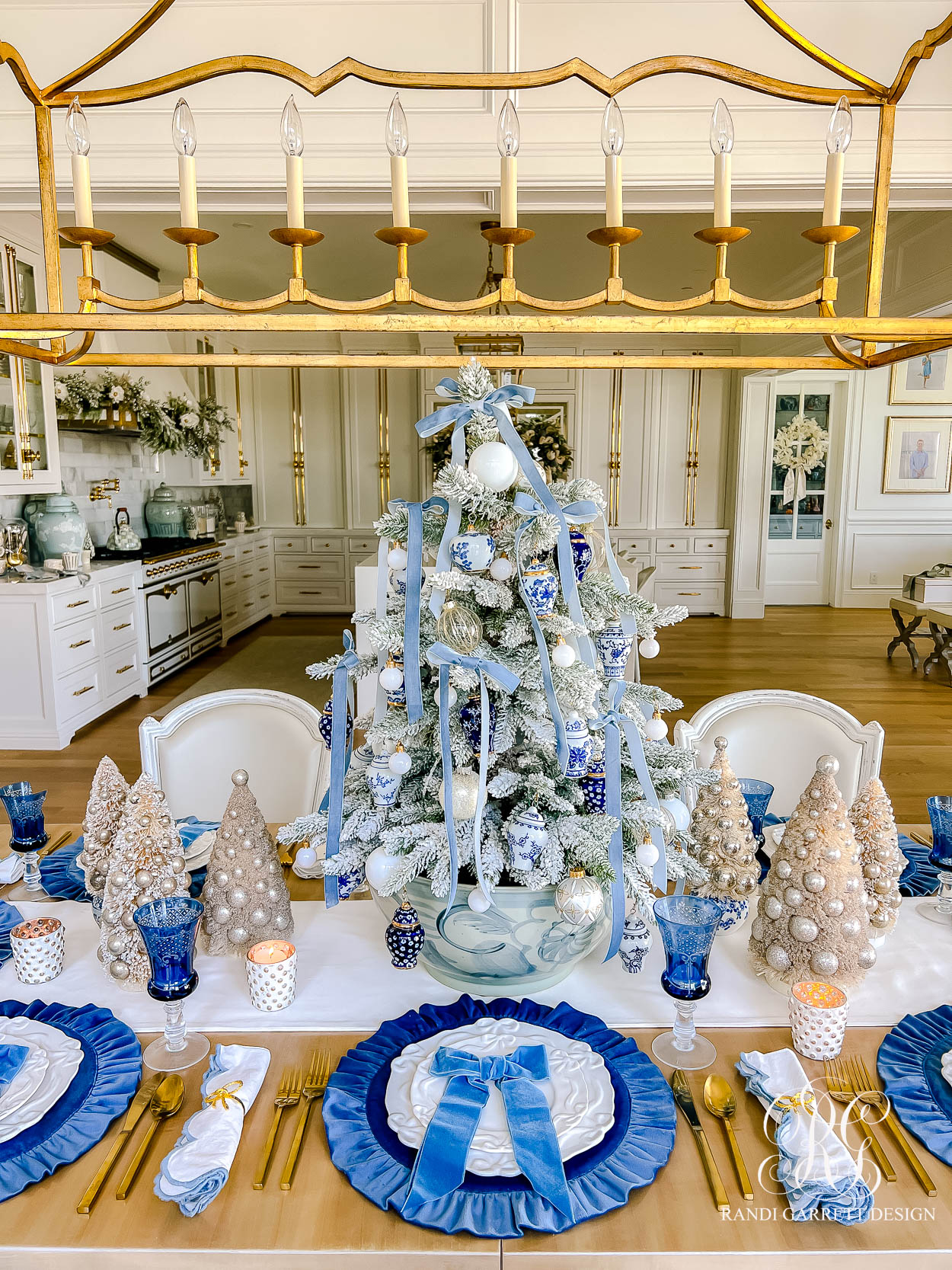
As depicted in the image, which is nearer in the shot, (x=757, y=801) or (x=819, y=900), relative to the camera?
(x=819, y=900)

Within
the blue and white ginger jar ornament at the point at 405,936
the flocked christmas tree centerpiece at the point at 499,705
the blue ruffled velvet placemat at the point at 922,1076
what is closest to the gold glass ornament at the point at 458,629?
the flocked christmas tree centerpiece at the point at 499,705

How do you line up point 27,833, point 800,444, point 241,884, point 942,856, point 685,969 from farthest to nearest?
point 800,444 → point 27,833 → point 942,856 → point 241,884 → point 685,969

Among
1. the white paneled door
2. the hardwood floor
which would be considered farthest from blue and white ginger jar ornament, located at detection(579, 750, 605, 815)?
the white paneled door

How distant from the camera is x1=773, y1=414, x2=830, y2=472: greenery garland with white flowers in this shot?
8602mm

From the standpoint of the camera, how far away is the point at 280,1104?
→ 0.89 m

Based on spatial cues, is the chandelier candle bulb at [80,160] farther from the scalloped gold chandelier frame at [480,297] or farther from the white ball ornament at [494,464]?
the white ball ornament at [494,464]

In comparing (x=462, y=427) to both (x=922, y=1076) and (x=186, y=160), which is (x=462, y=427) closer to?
(x=186, y=160)

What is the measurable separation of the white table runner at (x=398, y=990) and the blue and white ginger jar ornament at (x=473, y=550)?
1.85ft

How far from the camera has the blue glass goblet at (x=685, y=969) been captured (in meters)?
0.93

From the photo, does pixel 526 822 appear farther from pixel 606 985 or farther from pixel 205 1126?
pixel 205 1126

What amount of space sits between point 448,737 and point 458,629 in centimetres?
13

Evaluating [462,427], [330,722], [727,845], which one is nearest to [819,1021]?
[727,845]

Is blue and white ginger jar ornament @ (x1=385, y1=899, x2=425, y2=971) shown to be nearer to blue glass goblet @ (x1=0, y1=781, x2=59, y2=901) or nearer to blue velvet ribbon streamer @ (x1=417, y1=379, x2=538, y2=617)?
blue velvet ribbon streamer @ (x1=417, y1=379, x2=538, y2=617)

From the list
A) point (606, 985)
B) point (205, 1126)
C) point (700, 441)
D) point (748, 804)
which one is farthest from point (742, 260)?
point (205, 1126)
